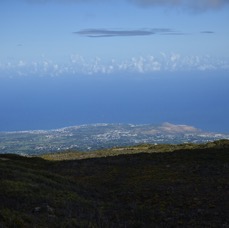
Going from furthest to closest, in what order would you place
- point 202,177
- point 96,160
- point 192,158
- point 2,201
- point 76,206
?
point 96,160, point 192,158, point 202,177, point 76,206, point 2,201

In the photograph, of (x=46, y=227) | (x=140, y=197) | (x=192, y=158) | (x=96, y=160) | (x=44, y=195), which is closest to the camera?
(x=46, y=227)

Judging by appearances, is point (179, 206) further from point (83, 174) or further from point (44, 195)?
point (83, 174)

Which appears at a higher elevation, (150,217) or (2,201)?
(2,201)

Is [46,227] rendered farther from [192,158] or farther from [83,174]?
[192,158]

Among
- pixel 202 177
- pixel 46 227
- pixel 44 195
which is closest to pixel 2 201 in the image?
pixel 44 195

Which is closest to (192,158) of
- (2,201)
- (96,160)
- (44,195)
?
(96,160)

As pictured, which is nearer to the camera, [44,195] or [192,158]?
[44,195]
